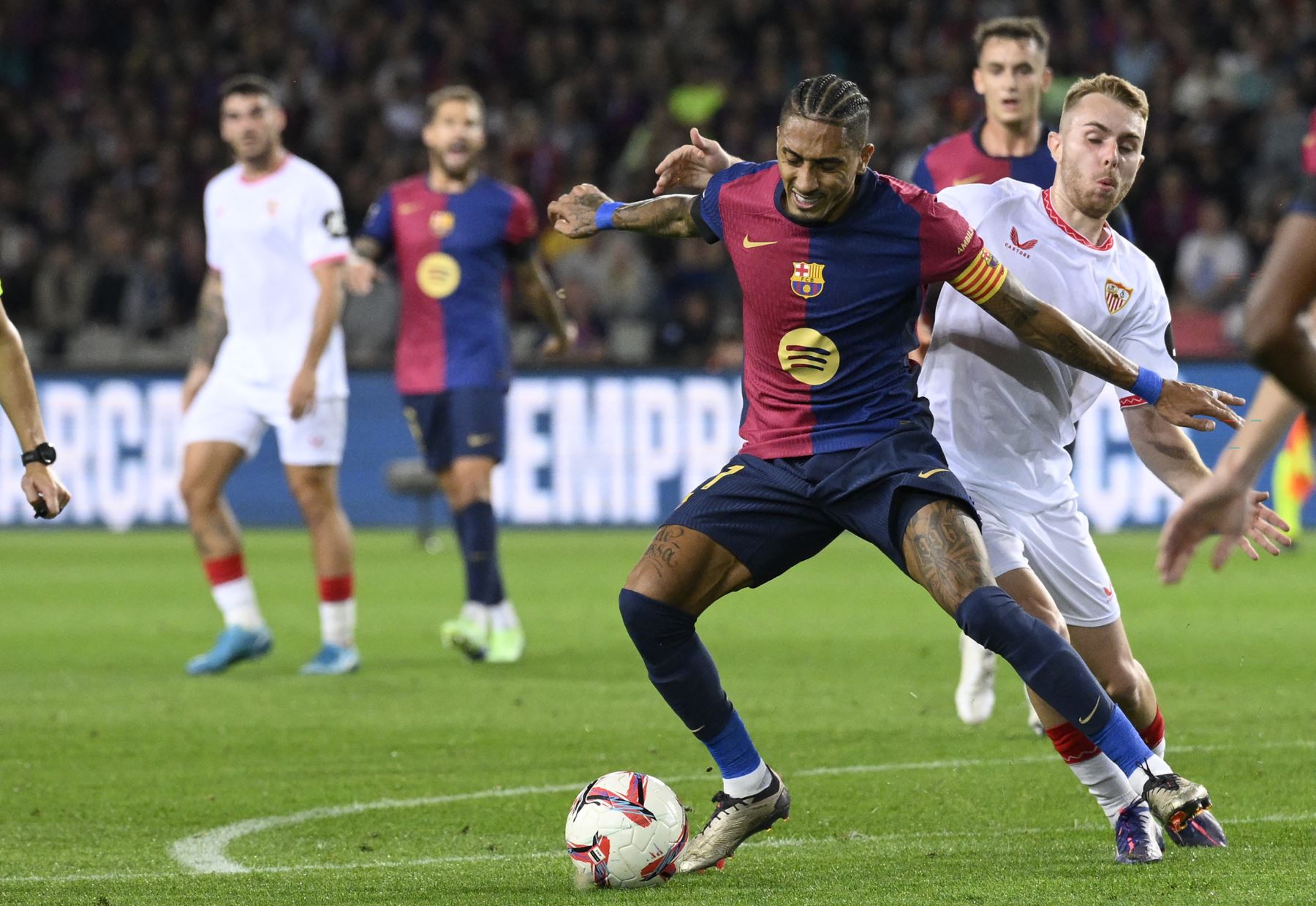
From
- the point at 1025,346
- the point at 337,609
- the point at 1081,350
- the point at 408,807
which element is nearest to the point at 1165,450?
the point at 1025,346

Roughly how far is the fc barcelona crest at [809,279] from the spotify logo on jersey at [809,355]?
3.8 inches

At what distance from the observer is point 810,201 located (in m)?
4.82

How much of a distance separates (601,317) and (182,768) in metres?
11.9

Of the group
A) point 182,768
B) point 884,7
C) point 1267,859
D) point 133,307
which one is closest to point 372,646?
point 182,768

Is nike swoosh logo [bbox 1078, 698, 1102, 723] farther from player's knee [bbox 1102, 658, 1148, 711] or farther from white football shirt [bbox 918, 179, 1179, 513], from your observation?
white football shirt [bbox 918, 179, 1179, 513]

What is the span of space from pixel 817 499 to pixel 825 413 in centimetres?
23

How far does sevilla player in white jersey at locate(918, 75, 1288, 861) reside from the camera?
17.2 ft

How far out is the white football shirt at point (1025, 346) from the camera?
5.31 m

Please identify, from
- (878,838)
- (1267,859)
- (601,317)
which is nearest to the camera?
(1267,859)

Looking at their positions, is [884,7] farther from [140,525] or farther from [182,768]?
[182,768]

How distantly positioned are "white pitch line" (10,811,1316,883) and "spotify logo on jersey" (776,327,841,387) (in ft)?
3.99

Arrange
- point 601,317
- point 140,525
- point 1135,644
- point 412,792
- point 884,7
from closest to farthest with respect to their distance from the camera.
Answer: point 412,792 → point 1135,644 → point 140,525 → point 601,317 → point 884,7

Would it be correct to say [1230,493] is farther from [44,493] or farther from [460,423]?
[460,423]

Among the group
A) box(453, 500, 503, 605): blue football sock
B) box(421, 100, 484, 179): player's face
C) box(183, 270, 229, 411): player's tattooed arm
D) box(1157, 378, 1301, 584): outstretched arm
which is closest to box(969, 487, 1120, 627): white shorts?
box(1157, 378, 1301, 584): outstretched arm
